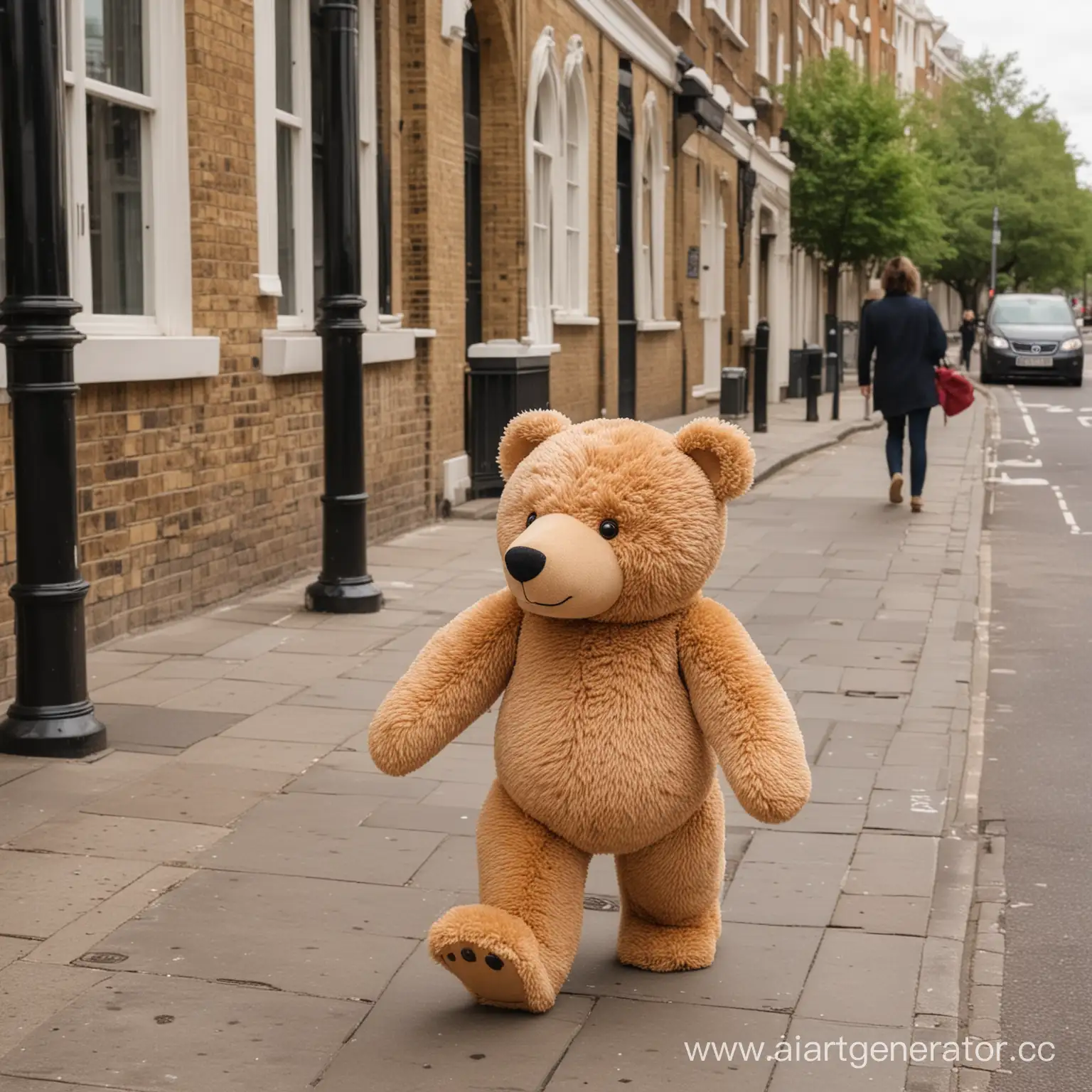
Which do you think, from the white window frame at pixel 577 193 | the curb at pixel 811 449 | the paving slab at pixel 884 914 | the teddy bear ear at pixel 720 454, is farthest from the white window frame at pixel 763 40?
the teddy bear ear at pixel 720 454

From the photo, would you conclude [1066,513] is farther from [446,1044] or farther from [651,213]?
[446,1044]

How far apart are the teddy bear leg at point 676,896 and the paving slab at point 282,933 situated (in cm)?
53

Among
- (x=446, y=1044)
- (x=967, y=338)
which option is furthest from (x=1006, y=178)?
(x=446, y=1044)

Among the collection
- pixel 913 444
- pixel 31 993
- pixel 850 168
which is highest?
pixel 850 168

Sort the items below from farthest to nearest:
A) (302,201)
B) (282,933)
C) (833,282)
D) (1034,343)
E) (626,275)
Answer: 1. (833,282)
2. (1034,343)
3. (626,275)
4. (302,201)
5. (282,933)

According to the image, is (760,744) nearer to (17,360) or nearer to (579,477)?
(579,477)

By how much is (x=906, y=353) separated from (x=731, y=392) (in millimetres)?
9606

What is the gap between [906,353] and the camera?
13.3m

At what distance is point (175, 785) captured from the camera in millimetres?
5410

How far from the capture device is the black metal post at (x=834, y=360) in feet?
84.2

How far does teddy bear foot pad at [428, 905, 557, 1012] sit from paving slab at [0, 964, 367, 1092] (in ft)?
0.92

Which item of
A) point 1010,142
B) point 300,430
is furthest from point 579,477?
point 1010,142

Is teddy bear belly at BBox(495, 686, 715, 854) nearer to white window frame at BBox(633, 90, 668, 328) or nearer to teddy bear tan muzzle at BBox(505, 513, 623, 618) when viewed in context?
teddy bear tan muzzle at BBox(505, 513, 623, 618)

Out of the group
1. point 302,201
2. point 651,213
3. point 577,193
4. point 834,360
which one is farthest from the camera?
point 834,360
